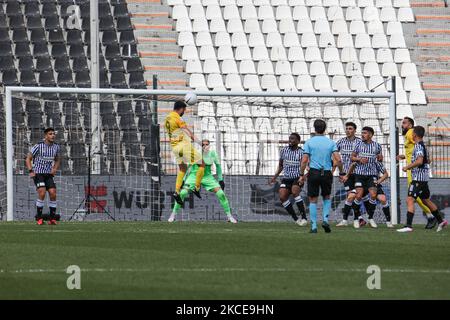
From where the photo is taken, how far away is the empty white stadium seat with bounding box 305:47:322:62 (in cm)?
3281

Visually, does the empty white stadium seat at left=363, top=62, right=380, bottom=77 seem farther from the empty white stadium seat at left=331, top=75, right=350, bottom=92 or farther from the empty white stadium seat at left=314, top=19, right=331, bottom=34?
the empty white stadium seat at left=314, top=19, right=331, bottom=34

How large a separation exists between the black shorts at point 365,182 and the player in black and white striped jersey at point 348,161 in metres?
0.18

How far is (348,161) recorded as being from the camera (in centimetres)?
2247

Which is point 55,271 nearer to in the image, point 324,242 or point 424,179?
point 324,242

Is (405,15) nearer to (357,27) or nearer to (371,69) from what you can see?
(357,27)

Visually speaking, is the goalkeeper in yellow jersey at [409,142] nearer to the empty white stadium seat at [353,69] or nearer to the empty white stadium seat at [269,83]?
the empty white stadium seat at [269,83]

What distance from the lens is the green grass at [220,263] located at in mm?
10125

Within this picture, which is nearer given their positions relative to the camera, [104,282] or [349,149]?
[104,282]

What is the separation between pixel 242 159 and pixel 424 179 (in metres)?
6.70

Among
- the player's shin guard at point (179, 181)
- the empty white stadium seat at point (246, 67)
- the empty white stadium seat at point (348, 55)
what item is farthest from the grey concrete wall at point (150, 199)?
the empty white stadium seat at point (348, 55)

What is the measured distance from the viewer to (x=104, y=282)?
10828mm

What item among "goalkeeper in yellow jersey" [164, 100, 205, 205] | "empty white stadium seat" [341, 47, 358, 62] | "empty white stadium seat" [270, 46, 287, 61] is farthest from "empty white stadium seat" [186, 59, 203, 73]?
"goalkeeper in yellow jersey" [164, 100, 205, 205]
